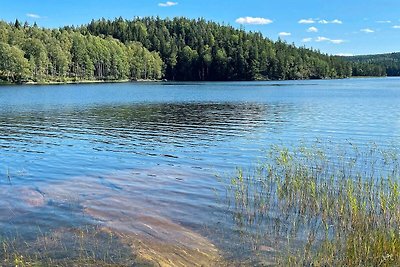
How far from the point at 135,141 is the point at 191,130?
6.66 m

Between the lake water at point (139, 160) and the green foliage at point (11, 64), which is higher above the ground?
the green foliage at point (11, 64)

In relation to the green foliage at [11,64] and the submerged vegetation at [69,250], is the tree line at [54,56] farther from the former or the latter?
the submerged vegetation at [69,250]

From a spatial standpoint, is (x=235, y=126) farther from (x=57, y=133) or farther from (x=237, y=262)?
(x=237, y=262)

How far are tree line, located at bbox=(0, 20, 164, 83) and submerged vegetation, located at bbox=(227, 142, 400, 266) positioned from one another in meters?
134

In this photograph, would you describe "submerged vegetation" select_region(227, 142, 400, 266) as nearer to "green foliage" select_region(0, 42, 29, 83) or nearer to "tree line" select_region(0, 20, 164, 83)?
"green foliage" select_region(0, 42, 29, 83)

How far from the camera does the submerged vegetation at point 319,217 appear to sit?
880 cm

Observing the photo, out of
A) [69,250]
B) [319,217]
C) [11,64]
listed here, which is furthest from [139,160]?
[11,64]

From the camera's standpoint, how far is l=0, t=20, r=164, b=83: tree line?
136 meters

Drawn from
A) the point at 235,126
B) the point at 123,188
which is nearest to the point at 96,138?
the point at 235,126

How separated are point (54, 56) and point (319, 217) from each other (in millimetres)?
158717

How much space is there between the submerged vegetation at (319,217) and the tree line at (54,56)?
134 meters

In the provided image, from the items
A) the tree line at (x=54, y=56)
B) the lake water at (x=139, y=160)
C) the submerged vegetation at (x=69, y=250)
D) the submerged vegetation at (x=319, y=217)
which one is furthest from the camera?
the tree line at (x=54, y=56)

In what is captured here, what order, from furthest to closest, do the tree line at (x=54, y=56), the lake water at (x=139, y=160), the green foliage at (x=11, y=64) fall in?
the tree line at (x=54, y=56) < the green foliage at (x=11, y=64) < the lake water at (x=139, y=160)

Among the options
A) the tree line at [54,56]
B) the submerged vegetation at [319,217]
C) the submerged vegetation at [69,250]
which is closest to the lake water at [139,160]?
the submerged vegetation at [69,250]
